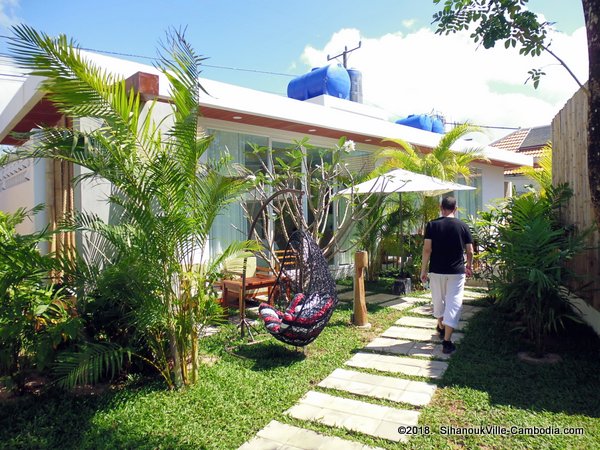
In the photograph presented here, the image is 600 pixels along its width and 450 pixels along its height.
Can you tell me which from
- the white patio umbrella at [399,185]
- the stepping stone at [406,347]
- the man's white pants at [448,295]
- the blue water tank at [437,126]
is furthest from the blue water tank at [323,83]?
the stepping stone at [406,347]

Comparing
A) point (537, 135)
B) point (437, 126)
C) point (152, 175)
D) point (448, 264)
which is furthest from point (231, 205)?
point (537, 135)

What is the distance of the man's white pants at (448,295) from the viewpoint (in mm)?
4746

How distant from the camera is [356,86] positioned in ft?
44.9

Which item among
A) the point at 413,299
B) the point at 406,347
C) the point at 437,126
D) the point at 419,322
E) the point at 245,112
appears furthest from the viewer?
the point at 437,126

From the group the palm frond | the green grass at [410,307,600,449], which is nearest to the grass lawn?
the green grass at [410,307,600,449]

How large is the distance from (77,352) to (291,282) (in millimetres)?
3007

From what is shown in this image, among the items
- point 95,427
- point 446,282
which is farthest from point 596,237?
point 95,427

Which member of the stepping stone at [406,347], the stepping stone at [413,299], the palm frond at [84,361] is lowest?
the stepping stone at [406,347]

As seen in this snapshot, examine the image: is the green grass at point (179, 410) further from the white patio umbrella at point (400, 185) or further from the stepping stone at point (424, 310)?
the white patio umbrella at point (400, 185)

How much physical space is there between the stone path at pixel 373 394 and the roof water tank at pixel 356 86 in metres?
9.37

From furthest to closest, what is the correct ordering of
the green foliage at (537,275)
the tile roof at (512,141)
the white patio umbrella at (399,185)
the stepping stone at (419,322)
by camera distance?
the tile roof at (512,141), the white patio umbrella at (399,185), the stepping stone at (419,322), the green foliage at (537,275)

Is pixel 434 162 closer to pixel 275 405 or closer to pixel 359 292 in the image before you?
pixel 359 292

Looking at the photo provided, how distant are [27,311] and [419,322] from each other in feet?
15.5

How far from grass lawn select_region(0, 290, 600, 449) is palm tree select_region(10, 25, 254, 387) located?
1.43ft
